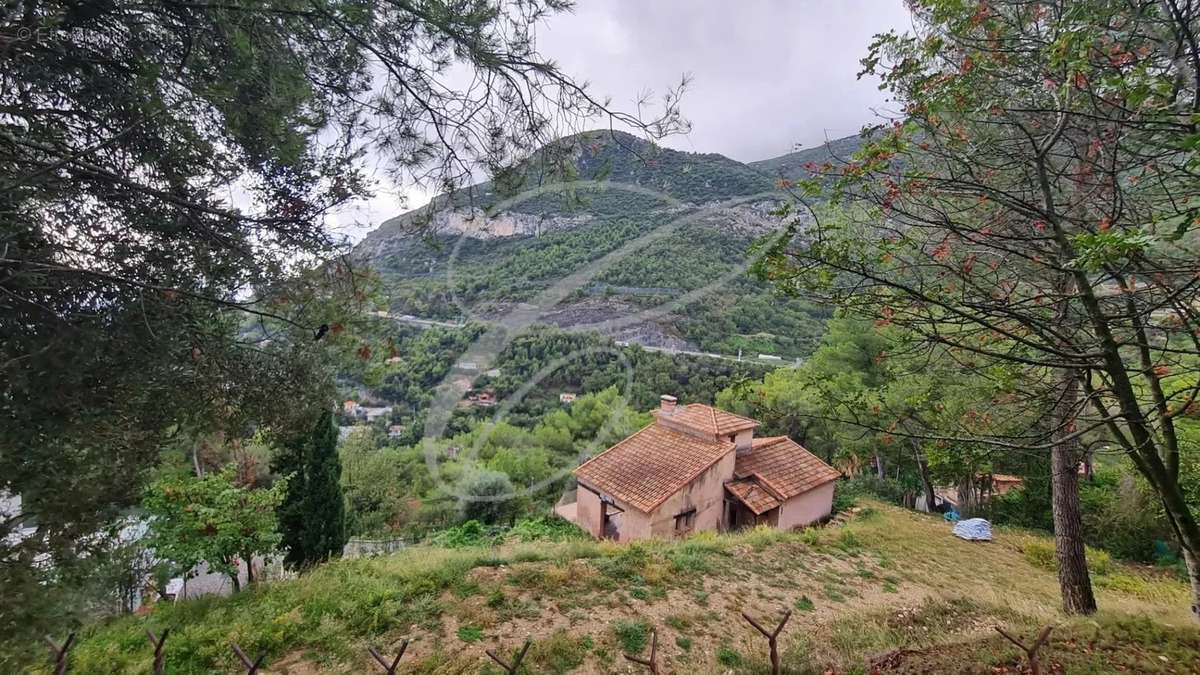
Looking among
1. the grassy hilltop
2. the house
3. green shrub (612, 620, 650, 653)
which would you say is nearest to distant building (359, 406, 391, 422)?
the house

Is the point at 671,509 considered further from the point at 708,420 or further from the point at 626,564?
the point at 626,564

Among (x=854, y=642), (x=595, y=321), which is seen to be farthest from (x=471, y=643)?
(x=595, y=321)

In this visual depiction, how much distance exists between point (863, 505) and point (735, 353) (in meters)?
16.2

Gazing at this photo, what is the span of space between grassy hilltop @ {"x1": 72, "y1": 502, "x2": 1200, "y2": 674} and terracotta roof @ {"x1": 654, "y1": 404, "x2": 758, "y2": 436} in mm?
3729

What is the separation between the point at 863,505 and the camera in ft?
40.4

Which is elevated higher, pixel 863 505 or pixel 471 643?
pixel 471 643

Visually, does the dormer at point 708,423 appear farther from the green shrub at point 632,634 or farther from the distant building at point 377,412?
the distant building at point 377,412

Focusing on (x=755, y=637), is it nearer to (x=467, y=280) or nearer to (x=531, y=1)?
(x=531, y=1)

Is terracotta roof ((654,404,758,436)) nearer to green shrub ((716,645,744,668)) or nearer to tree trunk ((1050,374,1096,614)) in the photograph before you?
tree trunk ((1050,374,1096,614))

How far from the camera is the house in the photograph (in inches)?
397

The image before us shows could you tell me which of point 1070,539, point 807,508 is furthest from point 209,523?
point 807,508

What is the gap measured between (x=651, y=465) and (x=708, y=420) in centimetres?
182

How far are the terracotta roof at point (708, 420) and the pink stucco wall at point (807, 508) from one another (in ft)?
6.30

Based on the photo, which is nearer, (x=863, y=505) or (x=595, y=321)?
(x=863, y=505)
